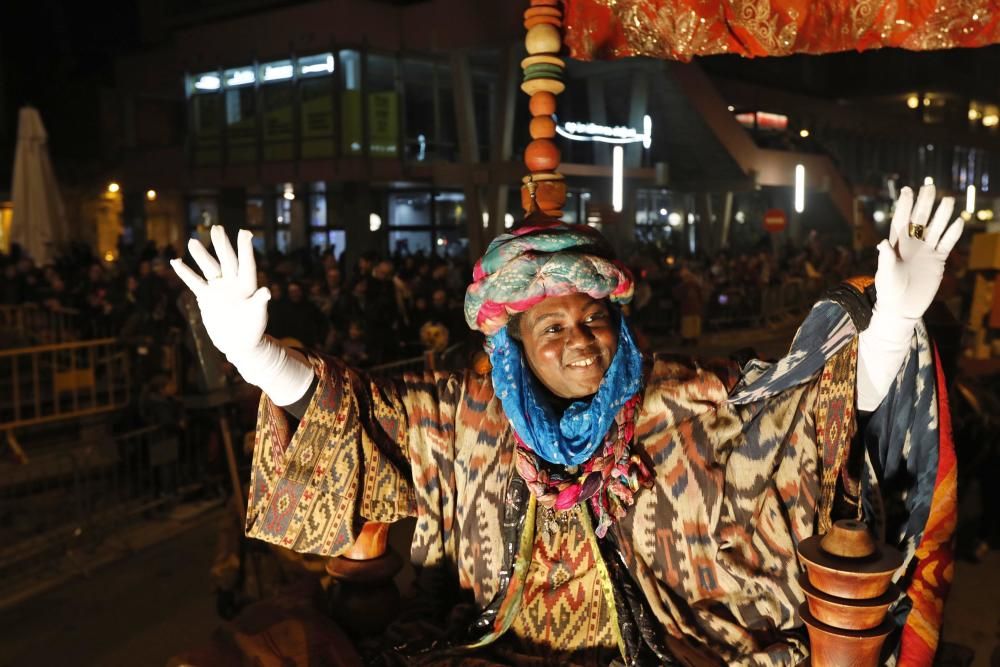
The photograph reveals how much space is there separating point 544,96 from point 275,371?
159 centimetres

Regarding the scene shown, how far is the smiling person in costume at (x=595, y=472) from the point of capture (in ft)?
8.52

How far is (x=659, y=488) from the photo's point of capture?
9.34 feet

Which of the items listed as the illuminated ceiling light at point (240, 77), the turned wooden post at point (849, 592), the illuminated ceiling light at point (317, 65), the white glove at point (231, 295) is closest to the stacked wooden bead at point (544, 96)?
the white glove at point (231, 295)

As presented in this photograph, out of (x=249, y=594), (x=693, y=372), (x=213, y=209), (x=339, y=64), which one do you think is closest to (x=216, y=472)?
(x=249, y=594)

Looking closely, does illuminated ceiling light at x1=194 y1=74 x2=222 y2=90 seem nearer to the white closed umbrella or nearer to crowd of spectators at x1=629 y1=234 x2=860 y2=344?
the white closed umbrella

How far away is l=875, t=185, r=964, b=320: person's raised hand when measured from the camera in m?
2.26

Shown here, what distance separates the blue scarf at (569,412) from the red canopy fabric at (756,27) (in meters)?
1.48

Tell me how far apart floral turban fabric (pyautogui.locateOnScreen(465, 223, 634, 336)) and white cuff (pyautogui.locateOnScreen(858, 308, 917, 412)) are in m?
0.78

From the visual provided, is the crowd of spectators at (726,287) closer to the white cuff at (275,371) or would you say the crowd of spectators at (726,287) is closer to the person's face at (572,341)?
the person's face at (572,341)

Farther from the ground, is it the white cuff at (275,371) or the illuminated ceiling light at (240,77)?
the illuminated ceiling light at (240,77)

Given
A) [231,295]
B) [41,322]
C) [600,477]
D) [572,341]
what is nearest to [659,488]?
[600,477]

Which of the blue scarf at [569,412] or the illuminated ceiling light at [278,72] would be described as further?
the illuminated ceiling light at [278,72]

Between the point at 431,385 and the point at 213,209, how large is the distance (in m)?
25.9

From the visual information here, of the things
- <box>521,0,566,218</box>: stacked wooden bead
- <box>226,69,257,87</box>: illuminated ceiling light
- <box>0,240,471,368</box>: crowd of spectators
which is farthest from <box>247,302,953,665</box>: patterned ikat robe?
<box>226,69,257,87</box>: illuminated ceiling light
